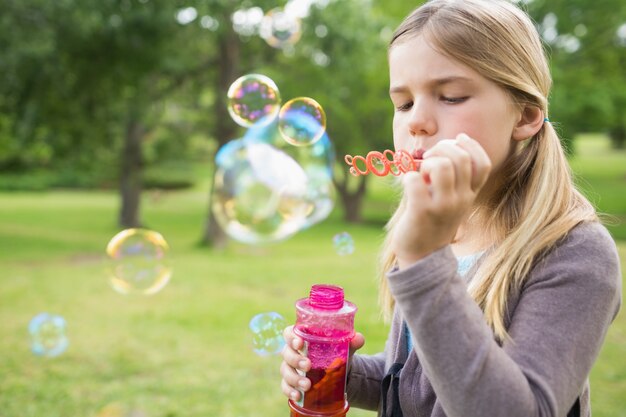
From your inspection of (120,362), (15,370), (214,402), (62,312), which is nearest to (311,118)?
(214,402)

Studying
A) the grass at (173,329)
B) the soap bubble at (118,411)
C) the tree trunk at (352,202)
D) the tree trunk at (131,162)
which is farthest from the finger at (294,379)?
the tree trunk at (352,202)

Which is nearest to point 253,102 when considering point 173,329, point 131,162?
point 173,329

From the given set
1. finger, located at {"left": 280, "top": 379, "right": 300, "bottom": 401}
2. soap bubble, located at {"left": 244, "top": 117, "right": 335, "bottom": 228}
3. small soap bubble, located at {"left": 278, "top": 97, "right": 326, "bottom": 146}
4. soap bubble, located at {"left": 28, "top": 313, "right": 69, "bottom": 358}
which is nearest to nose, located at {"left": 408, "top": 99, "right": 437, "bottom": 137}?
finger, located at {"left": 280, "top": 379, "right": 300, "bottom": 401}

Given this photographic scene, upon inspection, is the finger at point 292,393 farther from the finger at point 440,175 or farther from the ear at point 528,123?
the ear at point 528,123

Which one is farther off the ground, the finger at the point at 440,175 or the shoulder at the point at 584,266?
the finger at the point at 440,175

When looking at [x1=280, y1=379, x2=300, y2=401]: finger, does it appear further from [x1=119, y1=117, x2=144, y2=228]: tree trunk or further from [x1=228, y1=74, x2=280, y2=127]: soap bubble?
[x1=119, y1=117, x2=144, y2=228]: tree trunk

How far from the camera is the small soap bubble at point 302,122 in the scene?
2801 millimetres

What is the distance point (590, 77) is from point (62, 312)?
51.6 feet

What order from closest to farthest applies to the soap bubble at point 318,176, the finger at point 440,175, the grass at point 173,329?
the finger at point 440,175
the soap bubble at point 318,176
the grass at point 173,329

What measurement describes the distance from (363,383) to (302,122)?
1.70 metres

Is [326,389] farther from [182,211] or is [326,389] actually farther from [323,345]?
[182,211]

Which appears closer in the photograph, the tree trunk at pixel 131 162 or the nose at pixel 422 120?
the nose at pixel 422 120

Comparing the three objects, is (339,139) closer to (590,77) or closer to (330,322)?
(590,77)

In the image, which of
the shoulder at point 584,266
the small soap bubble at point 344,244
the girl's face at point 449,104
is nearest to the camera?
the shoulder at point 584,266
